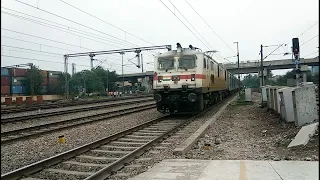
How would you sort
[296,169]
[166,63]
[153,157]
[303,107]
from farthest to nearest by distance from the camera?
1. [166,63]
2. [303,107]
3. [153,157]
4. [296,169]

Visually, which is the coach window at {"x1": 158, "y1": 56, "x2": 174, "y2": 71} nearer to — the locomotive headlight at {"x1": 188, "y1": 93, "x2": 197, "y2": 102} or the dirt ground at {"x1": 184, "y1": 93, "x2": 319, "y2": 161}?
the locomotive headlight at {"x1": 188, "y1": 93, "x2": 197, "y2": 102}

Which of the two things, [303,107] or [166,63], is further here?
[166,63]

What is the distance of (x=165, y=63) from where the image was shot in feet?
54.0

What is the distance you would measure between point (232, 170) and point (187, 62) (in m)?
10.6

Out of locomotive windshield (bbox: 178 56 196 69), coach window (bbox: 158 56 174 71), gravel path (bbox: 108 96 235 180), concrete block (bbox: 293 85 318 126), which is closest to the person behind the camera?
gravel path (bbox: 108 96 235 180)

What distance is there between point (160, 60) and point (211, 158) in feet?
32.7

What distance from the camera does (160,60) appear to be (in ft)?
54.6

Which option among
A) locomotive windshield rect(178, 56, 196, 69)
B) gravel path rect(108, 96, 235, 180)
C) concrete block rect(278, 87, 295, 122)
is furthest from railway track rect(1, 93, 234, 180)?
locomotive windshield rect(178, 56, 196, 69)

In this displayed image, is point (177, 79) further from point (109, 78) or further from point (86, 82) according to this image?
point (109, 78)

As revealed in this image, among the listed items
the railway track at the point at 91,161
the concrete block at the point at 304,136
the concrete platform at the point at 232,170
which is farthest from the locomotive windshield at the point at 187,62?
the concrete platform at the point at 232,170

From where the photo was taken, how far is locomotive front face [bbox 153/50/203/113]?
51.2ft

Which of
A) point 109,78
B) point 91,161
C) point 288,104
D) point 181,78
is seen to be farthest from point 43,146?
point 109,78

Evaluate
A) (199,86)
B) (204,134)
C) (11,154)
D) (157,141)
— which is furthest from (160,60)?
(11,154)

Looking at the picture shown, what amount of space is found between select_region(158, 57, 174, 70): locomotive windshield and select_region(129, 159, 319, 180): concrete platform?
9.83m
